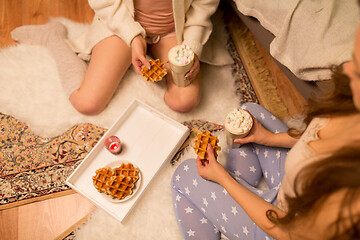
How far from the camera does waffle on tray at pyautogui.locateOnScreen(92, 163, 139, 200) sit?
1.12 meters

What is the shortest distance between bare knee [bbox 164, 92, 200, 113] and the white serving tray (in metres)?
0.08

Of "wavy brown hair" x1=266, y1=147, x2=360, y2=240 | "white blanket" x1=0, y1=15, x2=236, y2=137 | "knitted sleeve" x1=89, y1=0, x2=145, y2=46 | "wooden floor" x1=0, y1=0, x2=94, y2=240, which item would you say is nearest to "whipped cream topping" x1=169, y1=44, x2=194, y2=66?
"knitted sleeve" x1=89, y1=0, x2=145, y2=46

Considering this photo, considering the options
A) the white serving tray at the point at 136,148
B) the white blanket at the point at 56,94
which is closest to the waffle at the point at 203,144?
the white serving tray at the point at 136,148

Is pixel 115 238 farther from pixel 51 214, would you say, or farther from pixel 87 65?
pixel 87 65

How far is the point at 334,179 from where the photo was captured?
0.59 metres

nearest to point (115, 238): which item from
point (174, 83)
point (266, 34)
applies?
point (174, 83)

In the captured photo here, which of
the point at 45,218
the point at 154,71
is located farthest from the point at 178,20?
the point at 45,218

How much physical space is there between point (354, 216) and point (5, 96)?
147 cm

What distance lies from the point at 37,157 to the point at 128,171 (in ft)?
1.52

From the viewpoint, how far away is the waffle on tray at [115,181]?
1119 millimetres

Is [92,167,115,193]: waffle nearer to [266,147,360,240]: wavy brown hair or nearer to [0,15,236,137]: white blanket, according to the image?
[0,15,236,137]: white blanket

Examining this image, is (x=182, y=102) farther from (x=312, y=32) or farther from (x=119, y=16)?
(x=312, y=32)

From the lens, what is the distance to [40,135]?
134cm

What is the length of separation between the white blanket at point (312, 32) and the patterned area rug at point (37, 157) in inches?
19.2
